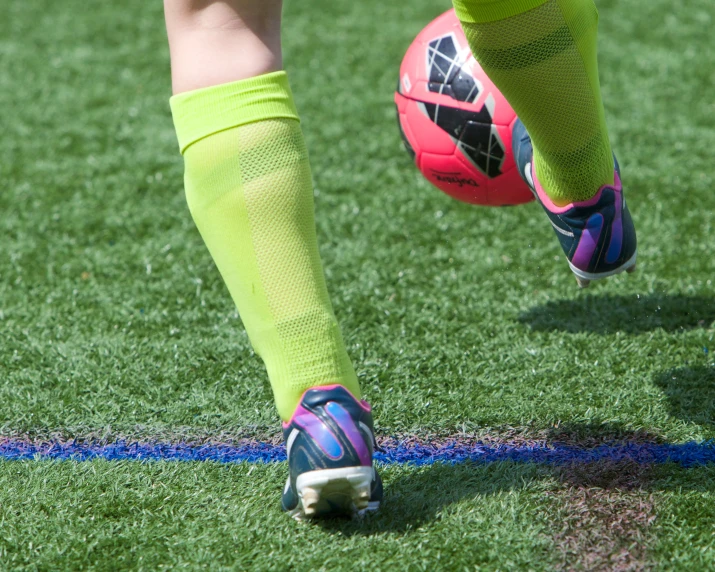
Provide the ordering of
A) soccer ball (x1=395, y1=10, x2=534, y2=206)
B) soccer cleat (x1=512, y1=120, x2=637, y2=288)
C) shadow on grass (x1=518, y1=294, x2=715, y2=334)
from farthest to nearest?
shadow on grass (x1=518, y1=294, x2=715, y2=334)
soccer ball (x1=395, y1=10, x2=534, y2=206)
soccer cleat (x1=512, y1=120, x2=637, y2=288)

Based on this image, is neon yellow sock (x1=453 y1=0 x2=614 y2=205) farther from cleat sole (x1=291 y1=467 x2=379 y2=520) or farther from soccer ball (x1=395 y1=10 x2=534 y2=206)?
cleat sole (x1=291 y1=467 x2=379 y2=520)

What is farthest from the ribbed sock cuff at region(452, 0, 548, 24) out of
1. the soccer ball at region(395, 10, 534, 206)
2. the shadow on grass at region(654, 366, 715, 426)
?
the shadow on grass at region(654, 366, 715, 426)

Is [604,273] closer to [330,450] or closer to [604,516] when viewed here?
[604,516]

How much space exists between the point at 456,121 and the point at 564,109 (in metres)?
0.76

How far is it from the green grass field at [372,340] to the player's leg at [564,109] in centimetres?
44

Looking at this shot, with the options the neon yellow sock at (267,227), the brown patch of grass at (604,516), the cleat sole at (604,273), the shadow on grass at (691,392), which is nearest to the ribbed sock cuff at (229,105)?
the neon yellow sock at (267,227)

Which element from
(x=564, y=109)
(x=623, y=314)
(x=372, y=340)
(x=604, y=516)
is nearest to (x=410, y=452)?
(x=604, y=516)

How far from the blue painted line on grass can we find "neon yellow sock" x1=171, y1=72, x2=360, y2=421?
1.41 feet

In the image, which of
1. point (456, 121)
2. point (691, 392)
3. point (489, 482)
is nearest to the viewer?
point (489, 482)

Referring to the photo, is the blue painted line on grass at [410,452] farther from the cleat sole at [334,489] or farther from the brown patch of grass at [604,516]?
the cleat sole at [334,489]

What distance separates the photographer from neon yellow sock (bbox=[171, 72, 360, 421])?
1.54 m

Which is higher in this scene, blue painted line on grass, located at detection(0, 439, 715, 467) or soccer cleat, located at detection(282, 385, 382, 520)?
soccer cleat, located at detection(282, 385, 382, 520)

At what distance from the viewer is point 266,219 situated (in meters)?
1.55

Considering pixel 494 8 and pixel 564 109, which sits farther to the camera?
pixel 564 109
